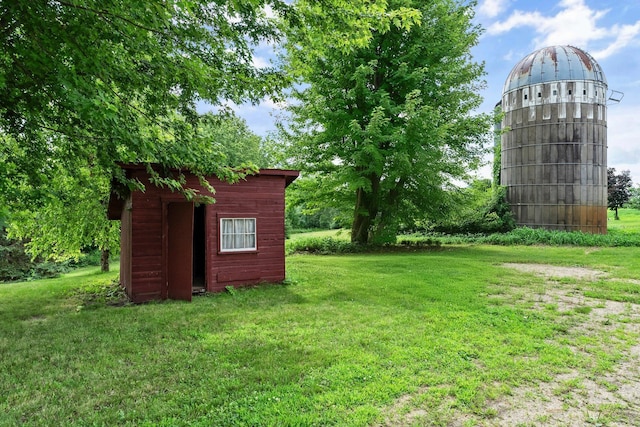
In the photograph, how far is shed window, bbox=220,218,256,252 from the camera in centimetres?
886

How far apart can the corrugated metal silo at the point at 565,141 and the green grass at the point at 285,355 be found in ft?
48.2

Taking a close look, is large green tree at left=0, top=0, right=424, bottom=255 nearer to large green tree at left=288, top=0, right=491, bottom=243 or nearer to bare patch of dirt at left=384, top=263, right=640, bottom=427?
bare patch of dirt at left=384, top=263, right=640, bottom=427

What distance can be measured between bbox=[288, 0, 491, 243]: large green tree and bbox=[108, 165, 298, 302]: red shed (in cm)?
607

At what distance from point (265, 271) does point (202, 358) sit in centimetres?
489

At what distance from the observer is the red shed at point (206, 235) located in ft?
26.0

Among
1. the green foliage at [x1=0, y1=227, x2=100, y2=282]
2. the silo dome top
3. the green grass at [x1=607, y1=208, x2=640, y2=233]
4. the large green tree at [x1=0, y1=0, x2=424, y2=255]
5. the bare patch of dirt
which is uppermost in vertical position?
the silo dome top

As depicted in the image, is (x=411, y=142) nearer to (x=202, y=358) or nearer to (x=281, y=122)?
(x=281, y=122)

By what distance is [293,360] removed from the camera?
4.41 metres

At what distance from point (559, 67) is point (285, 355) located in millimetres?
24200

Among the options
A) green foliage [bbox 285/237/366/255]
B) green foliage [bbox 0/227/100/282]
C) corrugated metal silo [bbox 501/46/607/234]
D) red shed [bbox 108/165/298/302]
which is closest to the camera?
red shed [bbox 108/165/298/302]

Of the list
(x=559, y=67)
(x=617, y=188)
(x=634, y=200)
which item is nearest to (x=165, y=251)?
(x=559, y=67)

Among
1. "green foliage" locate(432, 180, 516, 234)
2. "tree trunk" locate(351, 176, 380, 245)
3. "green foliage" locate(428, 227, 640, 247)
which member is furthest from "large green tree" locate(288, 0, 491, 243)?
"green foliage" locate(432, 180, 516, 234)

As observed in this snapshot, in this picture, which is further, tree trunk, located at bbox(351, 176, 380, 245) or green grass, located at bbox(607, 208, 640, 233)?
green grass, located at bbox(607, 208, 640, 233)

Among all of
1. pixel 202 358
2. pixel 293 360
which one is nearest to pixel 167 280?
pixel 202 358
